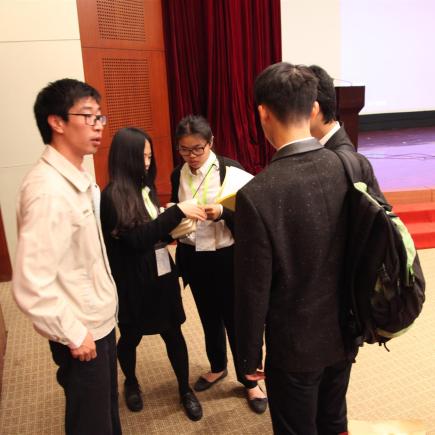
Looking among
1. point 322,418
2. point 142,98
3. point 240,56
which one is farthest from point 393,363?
point 240,56

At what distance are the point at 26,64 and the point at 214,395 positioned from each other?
9.97 feet

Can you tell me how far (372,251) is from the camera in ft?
3.65

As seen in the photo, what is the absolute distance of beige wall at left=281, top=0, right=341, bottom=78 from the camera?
514cm

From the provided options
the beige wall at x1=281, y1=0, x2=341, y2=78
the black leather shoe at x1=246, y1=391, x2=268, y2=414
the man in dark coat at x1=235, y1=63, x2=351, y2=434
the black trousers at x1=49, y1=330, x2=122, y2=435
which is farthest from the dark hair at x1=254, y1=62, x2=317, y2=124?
the beige wall at x1=281, y1=0, x2=341, y2=78

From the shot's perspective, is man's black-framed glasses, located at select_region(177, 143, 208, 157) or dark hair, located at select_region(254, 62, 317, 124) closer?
dark hair, located at select_region(254, 62, 317, 124)

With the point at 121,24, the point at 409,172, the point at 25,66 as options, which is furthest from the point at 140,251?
the point at 409,172

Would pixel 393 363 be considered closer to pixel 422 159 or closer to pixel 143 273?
pixel 143 273

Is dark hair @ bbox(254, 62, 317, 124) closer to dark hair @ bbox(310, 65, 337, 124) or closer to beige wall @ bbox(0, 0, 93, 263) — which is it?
dark hair @ bbox(310, 65, 337, 124)

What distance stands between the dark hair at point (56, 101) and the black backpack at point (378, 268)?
2.57 ft

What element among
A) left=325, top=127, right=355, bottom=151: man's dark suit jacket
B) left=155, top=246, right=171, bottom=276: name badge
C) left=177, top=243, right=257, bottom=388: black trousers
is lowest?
left=177, top=243, right=257, bottom=388: black trousers

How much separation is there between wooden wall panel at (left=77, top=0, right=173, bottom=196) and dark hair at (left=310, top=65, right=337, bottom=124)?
288cm

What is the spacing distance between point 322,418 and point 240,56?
4.15 metres

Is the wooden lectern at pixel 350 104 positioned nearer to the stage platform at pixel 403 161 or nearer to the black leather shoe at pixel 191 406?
the stage platform at pixel 403 161

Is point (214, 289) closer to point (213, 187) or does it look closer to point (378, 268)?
point (213, 187)
